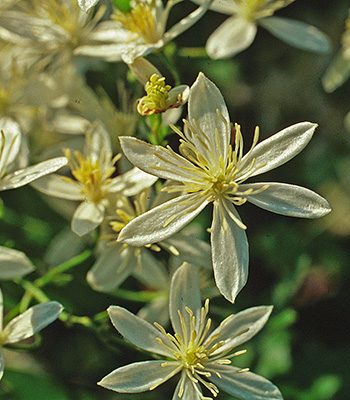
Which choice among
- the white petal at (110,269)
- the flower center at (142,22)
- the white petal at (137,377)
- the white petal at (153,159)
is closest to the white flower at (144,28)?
the flower center at (142,22)

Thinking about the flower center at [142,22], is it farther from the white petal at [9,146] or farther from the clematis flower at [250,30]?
the white petal at [9,146]

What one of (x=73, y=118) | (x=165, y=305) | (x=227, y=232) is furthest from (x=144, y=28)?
(x=165, y=305)

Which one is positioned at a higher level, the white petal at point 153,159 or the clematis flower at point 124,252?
the white petal at point 153,159

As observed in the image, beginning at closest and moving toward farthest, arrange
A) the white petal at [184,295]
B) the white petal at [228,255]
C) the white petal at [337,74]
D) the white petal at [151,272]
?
the white petal at [228,255], the white petal at [184,295], the white petal at [151,272], the white petal at [337,74]

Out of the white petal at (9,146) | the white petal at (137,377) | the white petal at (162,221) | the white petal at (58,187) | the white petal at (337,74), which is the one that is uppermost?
the white petal at (337,74)

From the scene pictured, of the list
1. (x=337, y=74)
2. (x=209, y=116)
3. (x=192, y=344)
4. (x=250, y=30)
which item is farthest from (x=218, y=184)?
(x=337, y=74)

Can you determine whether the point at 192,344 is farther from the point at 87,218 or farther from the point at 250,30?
the point at 250,30

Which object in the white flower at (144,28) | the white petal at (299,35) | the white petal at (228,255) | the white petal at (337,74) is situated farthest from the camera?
the white petal at (337,74)
